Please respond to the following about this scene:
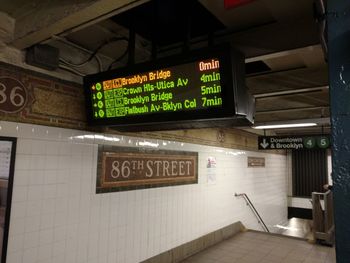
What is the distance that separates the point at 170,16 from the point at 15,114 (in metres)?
1.86

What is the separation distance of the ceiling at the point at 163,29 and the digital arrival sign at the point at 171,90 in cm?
41

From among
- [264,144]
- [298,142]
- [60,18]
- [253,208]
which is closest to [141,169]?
[60,18]

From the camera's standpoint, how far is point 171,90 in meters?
2.55

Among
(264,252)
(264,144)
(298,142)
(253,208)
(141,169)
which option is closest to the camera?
(141,169)

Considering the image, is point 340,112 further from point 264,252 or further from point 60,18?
point 264,252

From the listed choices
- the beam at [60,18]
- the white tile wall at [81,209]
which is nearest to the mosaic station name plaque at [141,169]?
the white tile wall at [81,209]

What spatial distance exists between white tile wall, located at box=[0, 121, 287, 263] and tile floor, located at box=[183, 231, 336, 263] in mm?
507

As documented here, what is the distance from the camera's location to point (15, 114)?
9.21 feet

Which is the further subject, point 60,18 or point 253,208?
point 253,208

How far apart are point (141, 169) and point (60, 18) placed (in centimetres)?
257

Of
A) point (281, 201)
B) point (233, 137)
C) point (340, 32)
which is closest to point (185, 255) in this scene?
point (233, 137)

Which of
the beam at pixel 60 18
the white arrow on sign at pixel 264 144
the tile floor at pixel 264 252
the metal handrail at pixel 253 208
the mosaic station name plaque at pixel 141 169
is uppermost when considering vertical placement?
the beam at pixel 60 18

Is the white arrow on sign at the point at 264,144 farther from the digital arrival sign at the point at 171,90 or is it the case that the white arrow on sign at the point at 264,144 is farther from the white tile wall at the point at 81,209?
the digital arrival sign at the point at 171,90

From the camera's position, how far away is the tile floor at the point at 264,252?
210 inches
